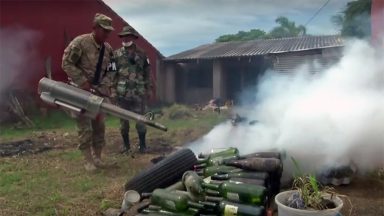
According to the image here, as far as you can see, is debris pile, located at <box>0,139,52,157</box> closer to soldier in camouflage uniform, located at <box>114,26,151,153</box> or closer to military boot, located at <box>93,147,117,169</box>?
soldier in camouflage uniform, located at <box>114,26,151,153</box>

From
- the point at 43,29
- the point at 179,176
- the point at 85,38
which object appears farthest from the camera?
the point at 43,29

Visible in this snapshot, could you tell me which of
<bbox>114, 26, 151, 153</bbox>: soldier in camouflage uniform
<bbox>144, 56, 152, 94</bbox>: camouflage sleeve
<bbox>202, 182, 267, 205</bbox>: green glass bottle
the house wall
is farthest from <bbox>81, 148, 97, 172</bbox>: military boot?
the house wall

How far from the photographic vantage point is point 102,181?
17.7 ft

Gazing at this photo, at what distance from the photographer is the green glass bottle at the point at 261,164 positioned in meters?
4.07

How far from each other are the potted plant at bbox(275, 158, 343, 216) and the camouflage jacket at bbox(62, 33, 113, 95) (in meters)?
3.60

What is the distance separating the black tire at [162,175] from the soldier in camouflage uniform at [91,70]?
178cm

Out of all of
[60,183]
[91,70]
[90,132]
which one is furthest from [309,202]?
[91,70]

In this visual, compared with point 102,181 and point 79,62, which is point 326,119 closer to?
point 102,181

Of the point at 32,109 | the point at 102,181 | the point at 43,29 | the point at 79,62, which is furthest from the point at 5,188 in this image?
the point at 43,29

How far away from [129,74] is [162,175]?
314cm

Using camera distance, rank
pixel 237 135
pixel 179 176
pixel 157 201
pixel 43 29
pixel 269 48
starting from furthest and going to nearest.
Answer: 1. pixel 269 48
2. pixel 43 29
3. pixel 237 135
4. pixel 179 176
5. pixel 157 201

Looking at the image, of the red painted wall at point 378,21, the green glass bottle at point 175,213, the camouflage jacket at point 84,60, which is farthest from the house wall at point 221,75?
the green glass bottle at point 175,213

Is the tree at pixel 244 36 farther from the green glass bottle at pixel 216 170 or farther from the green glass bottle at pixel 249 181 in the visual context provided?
the green glass bottle at pixel 249 181

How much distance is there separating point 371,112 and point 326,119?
0.57 meters
